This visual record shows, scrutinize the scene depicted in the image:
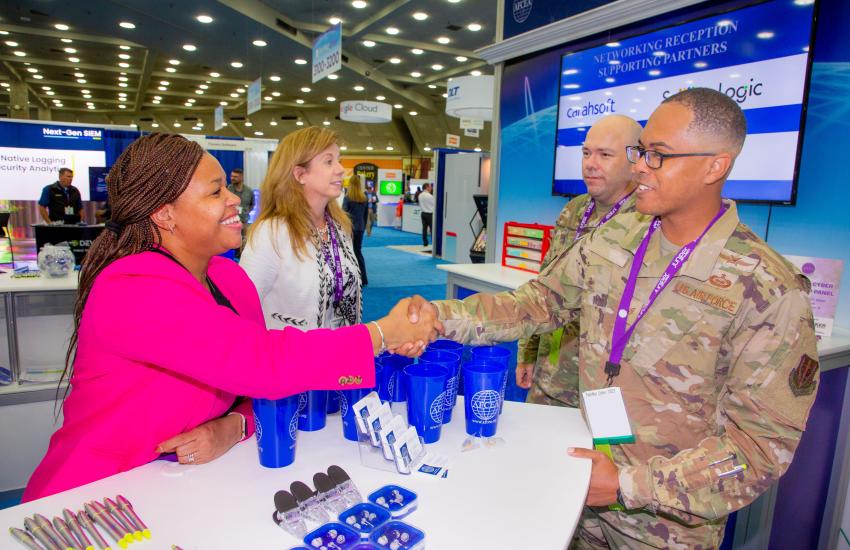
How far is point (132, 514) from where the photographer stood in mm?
949

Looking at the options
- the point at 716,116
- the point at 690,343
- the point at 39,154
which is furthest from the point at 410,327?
the point at 39,154

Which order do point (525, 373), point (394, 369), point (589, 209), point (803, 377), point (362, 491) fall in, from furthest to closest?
point (525, 373)
point (589, 209)
point (394, 369)
point (803, 377)
point (362, 491)

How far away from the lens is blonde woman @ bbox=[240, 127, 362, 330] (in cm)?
220

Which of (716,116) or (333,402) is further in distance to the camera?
(333,402)

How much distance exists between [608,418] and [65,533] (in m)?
1.15

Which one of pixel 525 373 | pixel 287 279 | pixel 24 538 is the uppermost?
pixel 287 279

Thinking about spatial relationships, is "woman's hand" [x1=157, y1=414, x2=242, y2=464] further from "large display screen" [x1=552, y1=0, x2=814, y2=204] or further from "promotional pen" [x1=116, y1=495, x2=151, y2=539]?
"large display screen" [x1=552, y1=0, x2=814, y2=204]

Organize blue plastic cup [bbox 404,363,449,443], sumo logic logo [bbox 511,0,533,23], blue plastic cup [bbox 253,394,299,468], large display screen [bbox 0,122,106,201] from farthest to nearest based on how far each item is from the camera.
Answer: large display screen [bbox 0,122,106,201] → sumo logic logo [bbox 511,0,533,23] → blue plastic cup [bbox 404,363,449,443] → blue plastic cup [bbox 253,394,299,468]

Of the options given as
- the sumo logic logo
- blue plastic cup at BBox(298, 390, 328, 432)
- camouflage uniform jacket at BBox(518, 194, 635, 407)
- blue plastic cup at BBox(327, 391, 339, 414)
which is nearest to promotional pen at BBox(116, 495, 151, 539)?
blue plastic cup at BBox(298, 390, 328, 432)

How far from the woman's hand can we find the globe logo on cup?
1.90 feet

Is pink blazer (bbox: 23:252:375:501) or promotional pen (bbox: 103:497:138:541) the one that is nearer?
promotional pen (bbox: 103:497:138:541)

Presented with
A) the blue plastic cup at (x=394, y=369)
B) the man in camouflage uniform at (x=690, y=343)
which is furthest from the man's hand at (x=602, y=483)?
the blue plastic cup at (x=394, y=369)

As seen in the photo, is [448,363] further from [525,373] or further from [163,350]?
[525,373]

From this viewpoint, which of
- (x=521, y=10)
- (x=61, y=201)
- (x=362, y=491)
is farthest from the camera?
(x=61, y=201)
